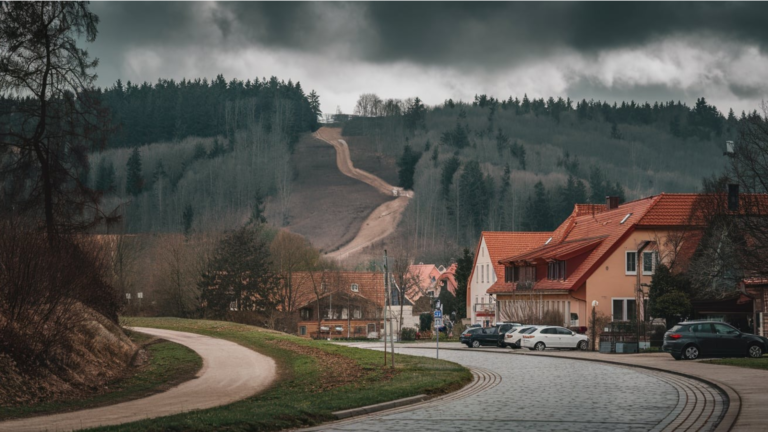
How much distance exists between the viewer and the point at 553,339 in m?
51.4

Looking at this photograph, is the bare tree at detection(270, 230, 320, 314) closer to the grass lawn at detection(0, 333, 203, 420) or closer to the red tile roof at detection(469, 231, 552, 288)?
the red tile roof at detection(469, 231, 552, 288)

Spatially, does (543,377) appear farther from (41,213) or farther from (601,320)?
(601,320)

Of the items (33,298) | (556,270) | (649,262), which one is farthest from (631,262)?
(33,298)

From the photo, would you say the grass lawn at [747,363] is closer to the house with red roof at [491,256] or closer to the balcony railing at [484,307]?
the balcony railing at [484,307]

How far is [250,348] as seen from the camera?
4203cm

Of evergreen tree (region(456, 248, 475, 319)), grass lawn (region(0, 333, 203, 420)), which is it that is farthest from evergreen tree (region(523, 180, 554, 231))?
grass lawn (region(0, 333, 203, 420))

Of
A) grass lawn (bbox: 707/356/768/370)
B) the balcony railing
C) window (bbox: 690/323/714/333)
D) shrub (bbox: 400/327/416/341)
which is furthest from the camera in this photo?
shrub (bbox: 400/327/416/341)

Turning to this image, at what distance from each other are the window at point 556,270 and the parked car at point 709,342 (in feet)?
82.2

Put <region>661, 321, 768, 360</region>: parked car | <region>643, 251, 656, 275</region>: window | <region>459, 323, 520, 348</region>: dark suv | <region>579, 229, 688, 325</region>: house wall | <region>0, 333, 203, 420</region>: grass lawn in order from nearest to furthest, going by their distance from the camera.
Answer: <region>0, 333, 203, 420</region>: grass lawn < <region>661, 321, 768, 360</region>: parked car < <region>459, 323, 520, 348</region>: dark suv < <region>579, 229, 688, 325</region>: house wall < <region>643, 251, 656, 275</region>: window

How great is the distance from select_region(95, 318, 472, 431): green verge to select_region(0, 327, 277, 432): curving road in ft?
2.22

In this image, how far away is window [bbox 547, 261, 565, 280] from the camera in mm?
A: 64125

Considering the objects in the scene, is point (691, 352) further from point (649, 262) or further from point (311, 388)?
point (649, 262)

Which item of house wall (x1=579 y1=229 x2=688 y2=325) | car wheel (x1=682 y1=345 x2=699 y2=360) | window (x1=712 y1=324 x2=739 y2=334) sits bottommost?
car wheel (x1=682 y1=345 x2=699 y2=360)

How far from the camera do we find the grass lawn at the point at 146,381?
20.8 metres
